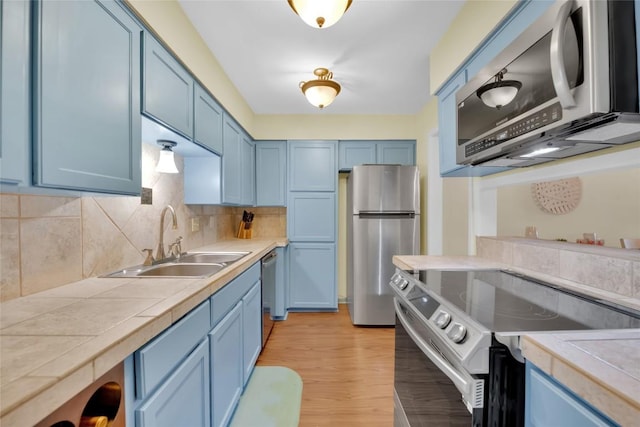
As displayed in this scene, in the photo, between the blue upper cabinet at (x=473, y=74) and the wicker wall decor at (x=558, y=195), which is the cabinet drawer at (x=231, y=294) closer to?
the blue upper cabinet at (x=473, y=74)

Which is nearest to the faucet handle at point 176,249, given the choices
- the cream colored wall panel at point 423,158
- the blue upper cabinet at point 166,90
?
the blue upper cabinet at point 166,90

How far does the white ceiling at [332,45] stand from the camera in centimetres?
162

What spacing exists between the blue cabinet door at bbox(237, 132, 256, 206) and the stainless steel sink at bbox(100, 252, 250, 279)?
2.87 ft

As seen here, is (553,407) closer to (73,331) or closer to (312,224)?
(73,331)

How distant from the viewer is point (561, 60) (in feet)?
2.55

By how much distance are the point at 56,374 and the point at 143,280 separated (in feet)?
2.60

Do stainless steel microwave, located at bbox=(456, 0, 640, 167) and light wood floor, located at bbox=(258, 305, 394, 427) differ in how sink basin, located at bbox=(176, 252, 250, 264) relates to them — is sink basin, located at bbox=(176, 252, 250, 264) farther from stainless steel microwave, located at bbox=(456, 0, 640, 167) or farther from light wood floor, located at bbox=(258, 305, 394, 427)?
stainless steel microwave, located at bbox=(456, 0, 640, 167)

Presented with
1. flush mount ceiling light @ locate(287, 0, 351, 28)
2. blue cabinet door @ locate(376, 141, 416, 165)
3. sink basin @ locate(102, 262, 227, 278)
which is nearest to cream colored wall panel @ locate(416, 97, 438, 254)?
blue cabinet door @ locate(376, 141, 416, 165)

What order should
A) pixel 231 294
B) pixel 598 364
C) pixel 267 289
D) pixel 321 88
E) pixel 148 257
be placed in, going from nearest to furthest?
pixel 598 364 < pixel 231 294 < pixel 148 257 < pixel 321 88 < pixel 267 289

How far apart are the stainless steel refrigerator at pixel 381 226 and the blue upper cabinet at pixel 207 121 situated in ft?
4.78

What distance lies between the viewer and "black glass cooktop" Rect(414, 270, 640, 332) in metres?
0.76

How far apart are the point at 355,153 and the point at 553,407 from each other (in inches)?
117

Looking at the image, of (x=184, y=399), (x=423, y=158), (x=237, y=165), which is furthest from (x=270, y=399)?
A: (x=423, y=158)

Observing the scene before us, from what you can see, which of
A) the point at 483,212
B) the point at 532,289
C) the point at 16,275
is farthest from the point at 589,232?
the point at 16,275
